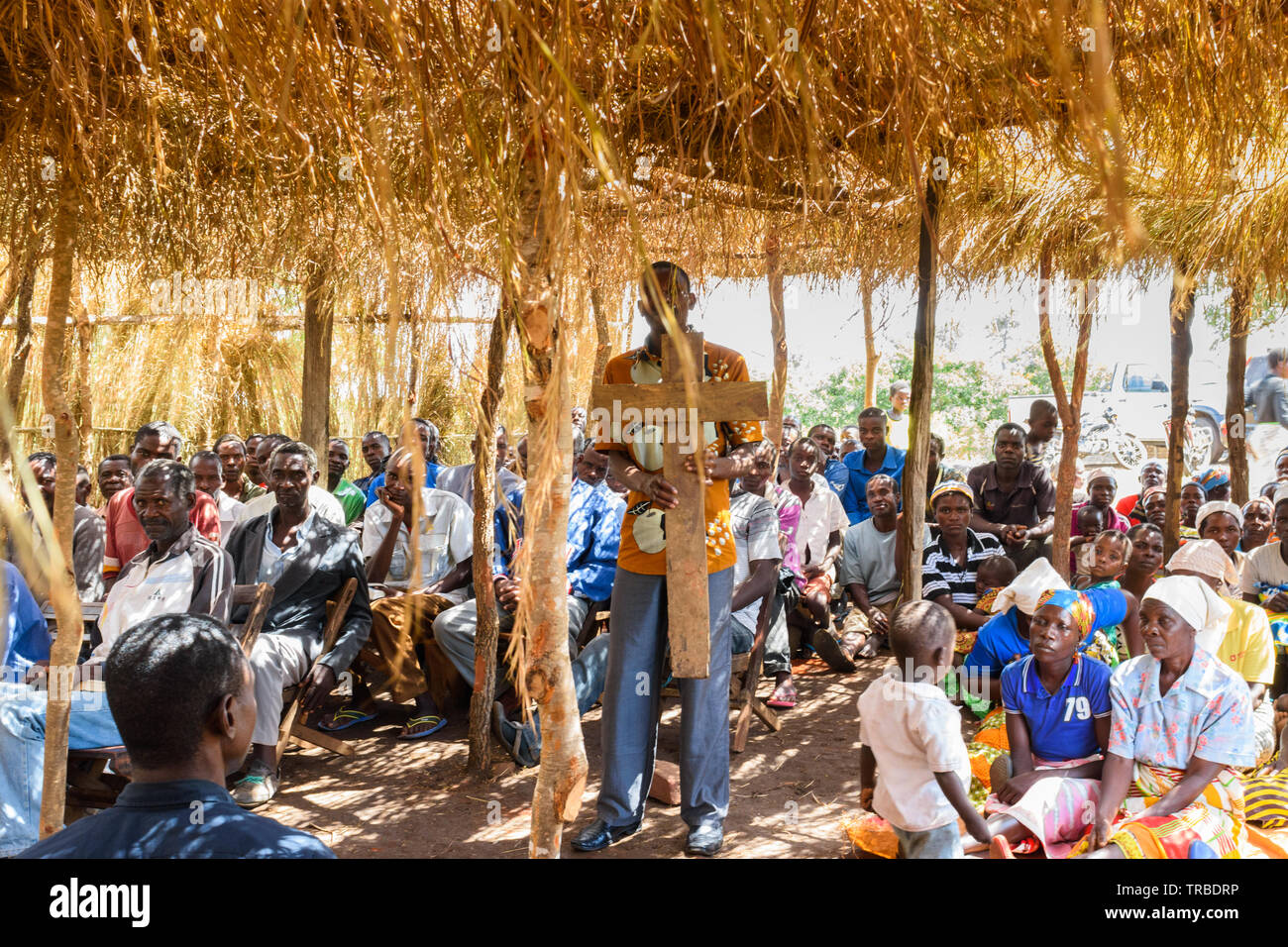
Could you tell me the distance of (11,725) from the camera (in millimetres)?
3965

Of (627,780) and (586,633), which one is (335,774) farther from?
(627,780)

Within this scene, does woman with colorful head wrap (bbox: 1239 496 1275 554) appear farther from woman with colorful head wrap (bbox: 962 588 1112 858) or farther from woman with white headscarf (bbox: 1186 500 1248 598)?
woman with colorful head wrap (bbox: 962 588 1112 858)

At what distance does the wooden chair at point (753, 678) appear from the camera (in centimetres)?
550

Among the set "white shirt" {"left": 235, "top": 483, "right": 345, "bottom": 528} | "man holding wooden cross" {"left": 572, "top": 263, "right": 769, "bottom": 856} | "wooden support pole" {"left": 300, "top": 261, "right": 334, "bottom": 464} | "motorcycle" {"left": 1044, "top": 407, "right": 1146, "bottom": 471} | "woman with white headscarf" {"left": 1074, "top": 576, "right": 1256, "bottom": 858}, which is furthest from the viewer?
"motorcycle" {"left": 1044, "top": 407, "right": 1146, "bottom": 471}

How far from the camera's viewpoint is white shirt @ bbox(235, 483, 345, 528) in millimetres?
6391

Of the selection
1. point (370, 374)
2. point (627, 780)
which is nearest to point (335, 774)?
point (627, 780)

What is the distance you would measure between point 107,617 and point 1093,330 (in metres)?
5.87

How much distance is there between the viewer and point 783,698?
607cm

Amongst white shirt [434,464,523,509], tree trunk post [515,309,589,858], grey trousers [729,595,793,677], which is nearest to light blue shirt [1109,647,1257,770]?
tree trunk post [515,309,589,858]

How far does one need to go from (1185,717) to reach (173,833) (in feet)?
10.9

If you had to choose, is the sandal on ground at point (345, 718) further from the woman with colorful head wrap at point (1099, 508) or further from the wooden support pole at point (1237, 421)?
the wooden support pole at point (1237, 421)

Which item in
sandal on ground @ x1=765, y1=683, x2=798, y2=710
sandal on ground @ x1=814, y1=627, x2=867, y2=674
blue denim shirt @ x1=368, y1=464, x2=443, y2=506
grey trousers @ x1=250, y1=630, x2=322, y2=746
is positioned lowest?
sandal on ground @ x1=765, y1=683, x2=798, y2=710

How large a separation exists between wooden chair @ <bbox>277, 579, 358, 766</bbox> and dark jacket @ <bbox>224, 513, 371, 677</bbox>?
42 mm

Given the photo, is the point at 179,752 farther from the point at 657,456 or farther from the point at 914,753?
the point at 914,753
